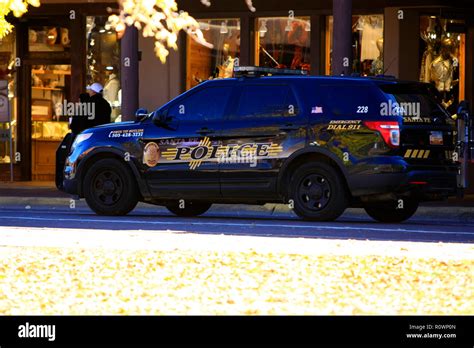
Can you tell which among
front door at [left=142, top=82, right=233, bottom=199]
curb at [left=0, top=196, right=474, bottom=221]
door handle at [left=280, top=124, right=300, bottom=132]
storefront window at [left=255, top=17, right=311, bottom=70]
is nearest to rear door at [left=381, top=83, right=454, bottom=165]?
door handle at [left=280, top=124, right=300, bottom=132]

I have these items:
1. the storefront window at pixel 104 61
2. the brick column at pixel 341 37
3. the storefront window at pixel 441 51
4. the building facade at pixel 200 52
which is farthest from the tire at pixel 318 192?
the storefront window at pixel 104 61

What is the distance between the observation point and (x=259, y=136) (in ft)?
54.8

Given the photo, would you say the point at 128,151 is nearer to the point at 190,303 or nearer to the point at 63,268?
the point at 63,268

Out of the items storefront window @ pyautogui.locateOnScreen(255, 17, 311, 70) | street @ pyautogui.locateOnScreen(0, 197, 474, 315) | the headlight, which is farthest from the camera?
storefront window @ pyautogui.locateOnScreen(255, 17, 311, 70)

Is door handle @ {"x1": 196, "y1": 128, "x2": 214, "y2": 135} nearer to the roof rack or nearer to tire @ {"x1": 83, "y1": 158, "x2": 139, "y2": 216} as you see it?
the roof rack

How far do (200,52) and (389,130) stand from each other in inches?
366

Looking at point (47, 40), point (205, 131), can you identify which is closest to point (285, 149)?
point (205, 131)

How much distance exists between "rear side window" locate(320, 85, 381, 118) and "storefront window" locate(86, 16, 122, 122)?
9.45 meters

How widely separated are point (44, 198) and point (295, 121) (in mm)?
5895

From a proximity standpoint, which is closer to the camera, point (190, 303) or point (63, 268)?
point (190, 303)

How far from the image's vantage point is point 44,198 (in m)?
21.0

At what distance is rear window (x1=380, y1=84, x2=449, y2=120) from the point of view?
53.3 feet
